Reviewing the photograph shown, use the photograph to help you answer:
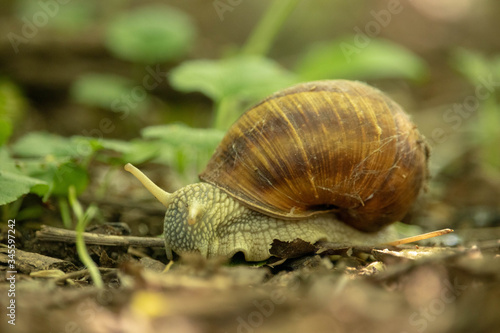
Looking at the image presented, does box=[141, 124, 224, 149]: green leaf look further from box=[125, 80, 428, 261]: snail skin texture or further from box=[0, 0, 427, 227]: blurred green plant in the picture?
box=[125, 80, 428, 261]: snail skin texture

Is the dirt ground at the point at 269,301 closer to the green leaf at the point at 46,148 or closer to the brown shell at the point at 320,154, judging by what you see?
the brown shell at the point at 320,154

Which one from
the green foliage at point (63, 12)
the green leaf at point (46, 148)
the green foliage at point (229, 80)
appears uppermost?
the green foliage at point (63, 12)

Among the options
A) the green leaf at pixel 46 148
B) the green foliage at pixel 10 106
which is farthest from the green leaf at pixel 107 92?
the green leaf at pixel 46 148

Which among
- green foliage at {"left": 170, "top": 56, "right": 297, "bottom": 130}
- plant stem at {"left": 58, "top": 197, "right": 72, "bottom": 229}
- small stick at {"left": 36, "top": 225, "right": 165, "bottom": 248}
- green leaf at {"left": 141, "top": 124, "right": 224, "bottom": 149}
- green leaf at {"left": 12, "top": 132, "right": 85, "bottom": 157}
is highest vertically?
green foliage at {"left": 170, "top": 56, "right": 297, "bottom": 130}

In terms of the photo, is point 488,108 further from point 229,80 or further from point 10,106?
point 10,106

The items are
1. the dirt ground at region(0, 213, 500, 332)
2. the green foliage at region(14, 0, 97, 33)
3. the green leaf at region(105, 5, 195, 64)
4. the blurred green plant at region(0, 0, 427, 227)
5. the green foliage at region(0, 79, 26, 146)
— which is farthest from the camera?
the green foliage at region(14, 0, 97, 33)

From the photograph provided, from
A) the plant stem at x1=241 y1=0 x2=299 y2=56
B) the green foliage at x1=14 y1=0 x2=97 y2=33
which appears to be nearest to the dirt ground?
the plant stem at x1=241 y1=0 x2=299 y2=56

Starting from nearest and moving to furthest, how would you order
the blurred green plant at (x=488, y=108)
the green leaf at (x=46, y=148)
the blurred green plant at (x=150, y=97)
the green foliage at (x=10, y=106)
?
the blurred green plant at (x=150, y=97) → the green leaf at (x=46, y=148) → the green foliage at (x=10, y=106) → the blurred green plant at (x=488, y=108)

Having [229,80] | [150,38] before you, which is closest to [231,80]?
[229,80]
